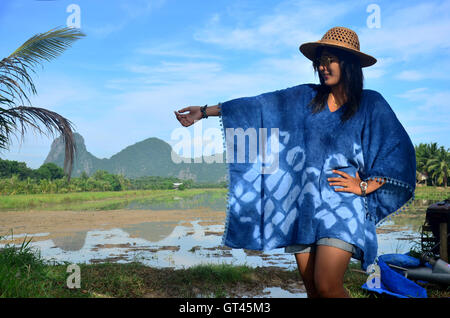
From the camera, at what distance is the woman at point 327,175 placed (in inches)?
75.2

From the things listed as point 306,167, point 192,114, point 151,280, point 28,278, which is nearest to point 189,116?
point 192,114

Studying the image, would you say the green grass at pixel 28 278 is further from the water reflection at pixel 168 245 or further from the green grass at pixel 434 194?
the green grass at pixel 434 194

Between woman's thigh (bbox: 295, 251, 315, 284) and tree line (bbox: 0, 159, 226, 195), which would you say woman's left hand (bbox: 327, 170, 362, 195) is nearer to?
woman's thigh (bbox: 295, 251, 315, 284)

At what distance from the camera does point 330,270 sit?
1.82 m

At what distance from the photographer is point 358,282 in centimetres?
455

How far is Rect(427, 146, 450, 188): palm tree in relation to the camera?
28.6m

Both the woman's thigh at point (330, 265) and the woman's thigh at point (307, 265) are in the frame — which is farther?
the woman's thigh at point (307, 265)

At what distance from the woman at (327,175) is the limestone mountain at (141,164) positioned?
67.1 metres

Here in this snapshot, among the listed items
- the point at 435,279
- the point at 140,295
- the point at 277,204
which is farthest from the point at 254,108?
the point at 435,279

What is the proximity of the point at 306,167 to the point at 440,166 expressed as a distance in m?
30.7

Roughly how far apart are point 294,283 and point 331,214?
3220mm

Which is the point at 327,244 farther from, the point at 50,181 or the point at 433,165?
the point at 433,165

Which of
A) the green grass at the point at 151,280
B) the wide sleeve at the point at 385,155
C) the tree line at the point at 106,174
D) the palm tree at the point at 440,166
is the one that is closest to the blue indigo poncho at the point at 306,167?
the wide sleeve at the point at 385,155

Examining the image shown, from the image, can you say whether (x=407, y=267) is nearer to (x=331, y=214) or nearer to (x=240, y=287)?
(x=240, y=287)
